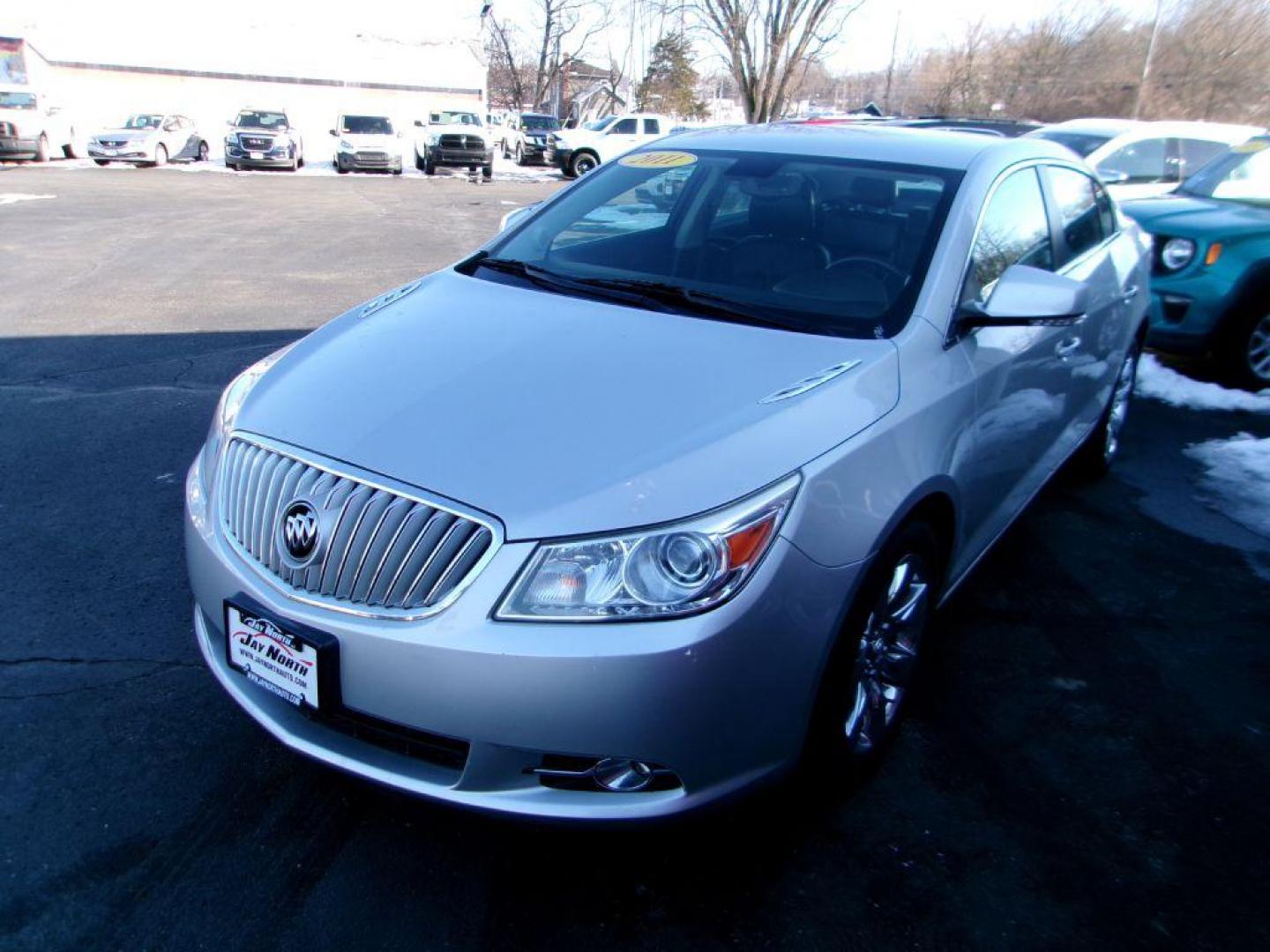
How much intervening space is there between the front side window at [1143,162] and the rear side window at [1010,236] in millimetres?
8379

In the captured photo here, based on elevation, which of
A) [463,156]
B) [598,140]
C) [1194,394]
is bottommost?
[1194,394]

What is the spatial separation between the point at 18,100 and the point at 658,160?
27776 mm

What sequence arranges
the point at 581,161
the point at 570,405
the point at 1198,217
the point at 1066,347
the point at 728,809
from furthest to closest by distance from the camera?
the point at 581,161 < the point at 1198,217 < the point at 1066,347 < the point at 570,405 < the point at 728,809

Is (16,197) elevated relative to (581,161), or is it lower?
lower

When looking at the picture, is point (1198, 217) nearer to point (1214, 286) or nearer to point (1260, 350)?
point (1214, 286)

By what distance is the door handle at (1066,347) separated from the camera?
3744 mm

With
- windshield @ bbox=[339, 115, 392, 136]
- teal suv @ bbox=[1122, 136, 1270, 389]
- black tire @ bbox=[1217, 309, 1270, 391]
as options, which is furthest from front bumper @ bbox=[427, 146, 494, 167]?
black tire @ bbox=[1217, 309, 1270, 391]

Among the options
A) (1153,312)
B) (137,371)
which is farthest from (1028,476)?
(137,371)

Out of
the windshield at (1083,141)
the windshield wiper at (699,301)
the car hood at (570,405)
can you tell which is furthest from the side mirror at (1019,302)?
the windshield at (1083,141)

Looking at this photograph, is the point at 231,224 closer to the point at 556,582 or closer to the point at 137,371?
the point at 137,371

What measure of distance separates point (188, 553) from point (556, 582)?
121 cm

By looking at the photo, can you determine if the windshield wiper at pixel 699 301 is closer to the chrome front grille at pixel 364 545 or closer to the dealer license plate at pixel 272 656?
the chrome front grille at pixel 364 545

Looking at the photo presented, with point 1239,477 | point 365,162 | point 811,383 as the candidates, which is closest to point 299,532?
point 811,383

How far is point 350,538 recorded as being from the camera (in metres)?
2.23
